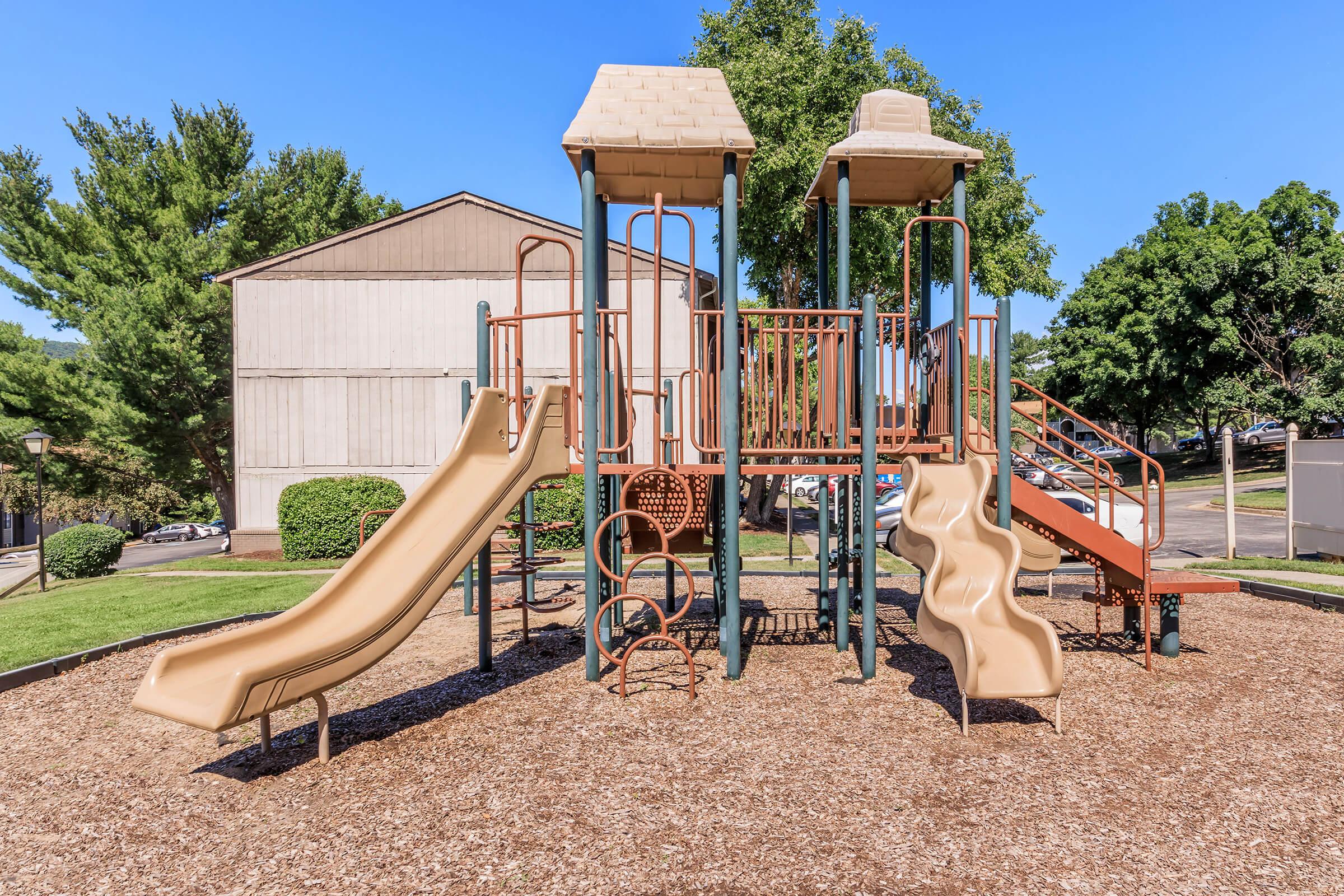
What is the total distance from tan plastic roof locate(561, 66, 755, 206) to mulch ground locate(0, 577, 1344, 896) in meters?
4.45

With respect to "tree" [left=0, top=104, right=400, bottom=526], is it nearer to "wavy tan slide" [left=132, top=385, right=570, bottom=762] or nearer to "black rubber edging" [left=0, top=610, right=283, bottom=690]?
"black rubber edging" [left=0, top=610, right=283, bottom=690]

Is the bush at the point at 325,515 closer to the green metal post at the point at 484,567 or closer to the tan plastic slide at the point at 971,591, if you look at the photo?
the green metal post at the point at 484,567

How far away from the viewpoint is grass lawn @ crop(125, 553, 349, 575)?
50.6ft

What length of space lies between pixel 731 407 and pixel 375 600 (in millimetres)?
3066

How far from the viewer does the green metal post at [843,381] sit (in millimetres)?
6562

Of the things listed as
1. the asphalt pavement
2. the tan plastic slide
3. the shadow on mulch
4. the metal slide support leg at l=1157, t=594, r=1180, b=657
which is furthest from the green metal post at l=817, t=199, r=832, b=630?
the asphalt pavement

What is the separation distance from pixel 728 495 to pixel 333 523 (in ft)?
44.9

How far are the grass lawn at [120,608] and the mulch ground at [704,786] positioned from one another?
221 centimetres

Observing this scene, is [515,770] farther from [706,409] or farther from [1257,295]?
[1257,295]

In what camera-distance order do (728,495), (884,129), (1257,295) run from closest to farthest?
1. (728,495)
2. (884,129)
3. (1257,295)

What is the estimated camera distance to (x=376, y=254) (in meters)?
17.9

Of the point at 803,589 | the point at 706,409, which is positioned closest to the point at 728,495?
the point at 706,409

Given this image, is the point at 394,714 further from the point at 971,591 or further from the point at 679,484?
the point at 971,591

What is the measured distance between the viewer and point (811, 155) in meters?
18.1
